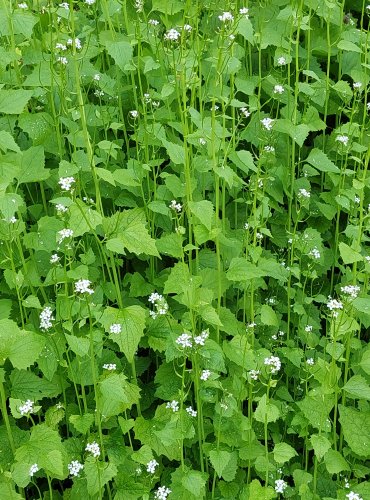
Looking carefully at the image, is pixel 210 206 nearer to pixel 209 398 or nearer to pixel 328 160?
pixel 209 398

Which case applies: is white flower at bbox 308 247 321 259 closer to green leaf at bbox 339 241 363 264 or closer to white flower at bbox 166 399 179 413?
green leaf at bbox 339 241 363 264

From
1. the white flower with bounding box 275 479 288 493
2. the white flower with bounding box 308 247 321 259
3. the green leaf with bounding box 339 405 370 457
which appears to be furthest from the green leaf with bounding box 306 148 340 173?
the white flower with bounding box 275 479 288 493

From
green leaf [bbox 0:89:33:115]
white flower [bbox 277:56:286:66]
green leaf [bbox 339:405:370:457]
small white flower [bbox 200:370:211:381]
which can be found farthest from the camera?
white flower [bbox 277:56:286:66]

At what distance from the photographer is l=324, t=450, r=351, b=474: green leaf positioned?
9.21ft

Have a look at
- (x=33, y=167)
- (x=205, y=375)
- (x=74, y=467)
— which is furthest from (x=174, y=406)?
(x=33, y=167)

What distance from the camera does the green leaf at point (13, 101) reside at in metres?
2.74

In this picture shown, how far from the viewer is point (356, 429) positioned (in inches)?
115

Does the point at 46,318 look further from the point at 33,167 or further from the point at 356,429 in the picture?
the point at 356,429

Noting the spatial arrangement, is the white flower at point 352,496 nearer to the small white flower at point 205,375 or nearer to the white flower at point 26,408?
the small white flower at point 205,375

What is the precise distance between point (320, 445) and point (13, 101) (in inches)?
72.0

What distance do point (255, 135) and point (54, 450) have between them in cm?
180

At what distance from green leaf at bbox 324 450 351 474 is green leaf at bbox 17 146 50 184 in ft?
5.49

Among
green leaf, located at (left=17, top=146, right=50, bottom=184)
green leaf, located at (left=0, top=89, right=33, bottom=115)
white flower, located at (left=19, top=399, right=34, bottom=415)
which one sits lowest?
white flower, located at (left=19, top=399, right=34, bottom=415)

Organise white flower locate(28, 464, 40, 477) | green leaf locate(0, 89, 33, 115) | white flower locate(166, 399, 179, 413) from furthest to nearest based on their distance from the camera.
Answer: green leaf locate(0, 89, 33, 115) < white flower locate(166, 399, 179, 413) < white flower locate(28, 464, 40, 477)
